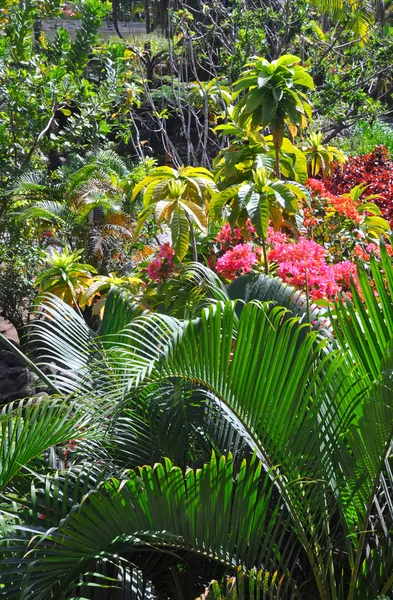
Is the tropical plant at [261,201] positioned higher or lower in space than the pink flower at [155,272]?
higher

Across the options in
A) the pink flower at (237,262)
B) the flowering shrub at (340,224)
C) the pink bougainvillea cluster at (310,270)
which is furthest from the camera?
the flowering shrub at (340,224)

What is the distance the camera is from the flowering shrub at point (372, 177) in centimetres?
796

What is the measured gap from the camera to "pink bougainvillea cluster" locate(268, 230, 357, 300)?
3.73m

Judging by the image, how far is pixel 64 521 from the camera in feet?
6.50

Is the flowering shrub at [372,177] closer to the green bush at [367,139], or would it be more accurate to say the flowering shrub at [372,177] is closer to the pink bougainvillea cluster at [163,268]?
the green bush at [367,139]

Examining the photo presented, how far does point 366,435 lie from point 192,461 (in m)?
0.79

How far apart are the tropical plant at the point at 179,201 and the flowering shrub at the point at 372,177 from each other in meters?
2.86

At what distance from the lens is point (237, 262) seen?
409cm

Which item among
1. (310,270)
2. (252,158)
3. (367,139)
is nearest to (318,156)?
(252,158)

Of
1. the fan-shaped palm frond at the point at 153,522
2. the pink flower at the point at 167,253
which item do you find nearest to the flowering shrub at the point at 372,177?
the pink flower at the point at 167,253

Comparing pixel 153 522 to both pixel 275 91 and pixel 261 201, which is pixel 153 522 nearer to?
pixel 261 201

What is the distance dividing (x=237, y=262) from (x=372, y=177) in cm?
520

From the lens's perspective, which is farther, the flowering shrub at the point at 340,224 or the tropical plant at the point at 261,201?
the flowering shrub at the point at 340,224

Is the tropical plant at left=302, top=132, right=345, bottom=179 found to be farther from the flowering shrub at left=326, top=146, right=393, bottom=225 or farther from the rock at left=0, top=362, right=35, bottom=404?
the rock at left=0, top=362, right=35, bottom=404
